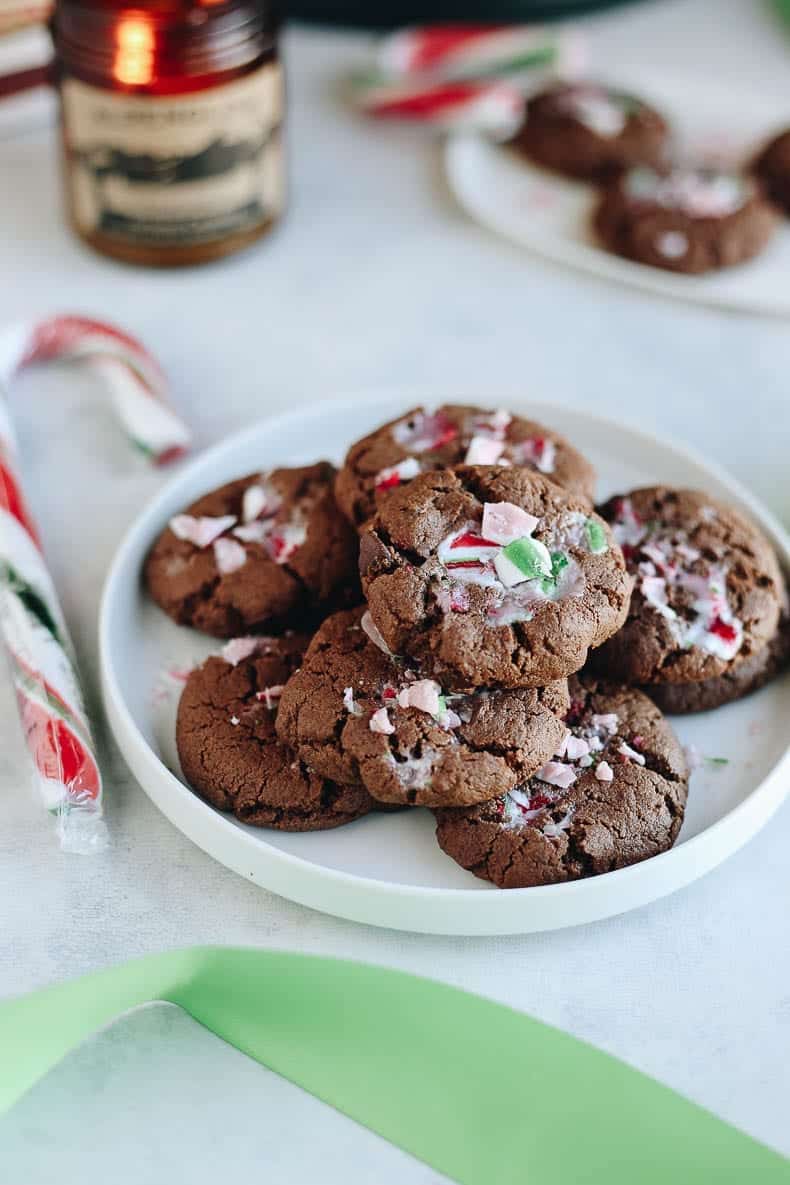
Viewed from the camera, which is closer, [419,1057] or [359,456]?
[419,1057]

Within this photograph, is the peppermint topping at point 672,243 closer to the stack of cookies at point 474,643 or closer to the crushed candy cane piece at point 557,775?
the stack of cookies at point 474,643

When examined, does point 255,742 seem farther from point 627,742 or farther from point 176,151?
point 176,151

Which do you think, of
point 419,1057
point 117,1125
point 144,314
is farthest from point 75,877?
point 144,314

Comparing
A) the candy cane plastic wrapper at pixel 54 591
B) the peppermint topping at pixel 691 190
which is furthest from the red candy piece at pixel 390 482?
the peppermint topping at pixel 691 190

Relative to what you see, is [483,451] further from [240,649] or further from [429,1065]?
[429,1065]

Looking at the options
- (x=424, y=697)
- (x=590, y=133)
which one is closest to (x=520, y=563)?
(x=424, y=697)

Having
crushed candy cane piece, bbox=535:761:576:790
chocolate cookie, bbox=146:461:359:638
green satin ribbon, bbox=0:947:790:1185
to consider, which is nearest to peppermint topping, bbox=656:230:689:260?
chocolate cookie, bbox=146:461:359:638

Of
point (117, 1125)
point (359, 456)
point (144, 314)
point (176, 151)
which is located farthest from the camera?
point (144, 314)
